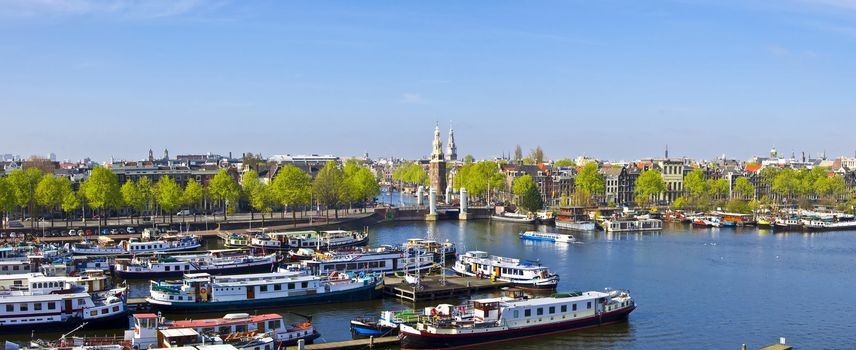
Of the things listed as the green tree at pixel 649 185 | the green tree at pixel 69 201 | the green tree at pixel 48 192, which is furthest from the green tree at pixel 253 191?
the green tree at pixel 649 185

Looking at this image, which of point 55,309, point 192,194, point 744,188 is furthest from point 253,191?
point 744,188

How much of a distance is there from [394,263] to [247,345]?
24346mm

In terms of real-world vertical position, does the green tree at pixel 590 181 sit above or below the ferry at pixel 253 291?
above

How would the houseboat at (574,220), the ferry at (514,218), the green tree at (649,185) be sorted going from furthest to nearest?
the green tree at (649,185) → the ferry at (514,218) → the houseboat at (574,220)

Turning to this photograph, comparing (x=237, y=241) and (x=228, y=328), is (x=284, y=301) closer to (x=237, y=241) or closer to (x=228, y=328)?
(x=228, y=328)

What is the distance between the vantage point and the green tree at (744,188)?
130 m

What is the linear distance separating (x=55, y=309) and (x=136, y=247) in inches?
971

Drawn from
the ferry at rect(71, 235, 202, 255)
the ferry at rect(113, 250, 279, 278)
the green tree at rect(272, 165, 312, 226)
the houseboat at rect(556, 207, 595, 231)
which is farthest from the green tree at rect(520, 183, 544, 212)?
the ferry at rect(113, 250, 279, 278)

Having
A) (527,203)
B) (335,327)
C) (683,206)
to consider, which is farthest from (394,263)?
(683,206)

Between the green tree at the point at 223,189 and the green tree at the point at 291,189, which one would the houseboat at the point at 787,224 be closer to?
the green tree at the point at 291,189

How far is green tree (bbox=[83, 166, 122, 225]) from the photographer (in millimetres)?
78812

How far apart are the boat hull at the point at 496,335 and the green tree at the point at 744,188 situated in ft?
309

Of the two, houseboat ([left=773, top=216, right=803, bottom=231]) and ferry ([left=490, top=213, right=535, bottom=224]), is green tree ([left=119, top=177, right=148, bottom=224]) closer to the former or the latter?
ferry ([left=490, top=213, right=535, bottom=224])

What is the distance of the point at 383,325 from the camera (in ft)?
126
